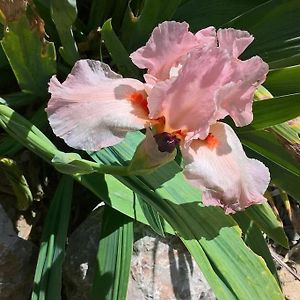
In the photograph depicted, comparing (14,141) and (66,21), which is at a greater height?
(66,21)

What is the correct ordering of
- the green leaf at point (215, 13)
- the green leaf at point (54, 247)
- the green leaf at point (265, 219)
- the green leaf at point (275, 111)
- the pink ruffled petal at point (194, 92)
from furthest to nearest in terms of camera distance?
the green leaf at point (215, 13) → the green leaf at point (265, 219) → the green leaf at point (54, 247) → the green leaf at point (275, 111) → the pink ruffled petal at point (194, 92)

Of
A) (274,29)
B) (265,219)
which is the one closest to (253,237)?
(265,219)

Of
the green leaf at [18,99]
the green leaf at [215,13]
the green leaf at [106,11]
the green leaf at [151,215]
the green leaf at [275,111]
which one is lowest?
the green leaf at [151,215]

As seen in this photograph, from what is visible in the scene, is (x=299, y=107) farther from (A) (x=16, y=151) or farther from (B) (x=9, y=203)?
(B) (x=9, y=203)

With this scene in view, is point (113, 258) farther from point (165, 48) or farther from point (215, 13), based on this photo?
point (215, 13)

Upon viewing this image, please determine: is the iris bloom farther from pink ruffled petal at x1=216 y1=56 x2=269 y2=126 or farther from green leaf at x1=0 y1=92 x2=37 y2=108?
green leaf at x1=0 y1=92 x2=37 y2=108

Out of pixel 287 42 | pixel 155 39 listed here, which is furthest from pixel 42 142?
pixel 287 42

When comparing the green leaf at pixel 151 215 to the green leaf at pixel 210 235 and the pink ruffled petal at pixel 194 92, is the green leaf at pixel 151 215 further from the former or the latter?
the pink ruffled petal at pixel 194 92

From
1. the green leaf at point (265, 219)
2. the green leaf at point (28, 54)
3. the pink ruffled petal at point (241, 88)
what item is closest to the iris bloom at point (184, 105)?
the pink ruffled petal at point (241, 88)
